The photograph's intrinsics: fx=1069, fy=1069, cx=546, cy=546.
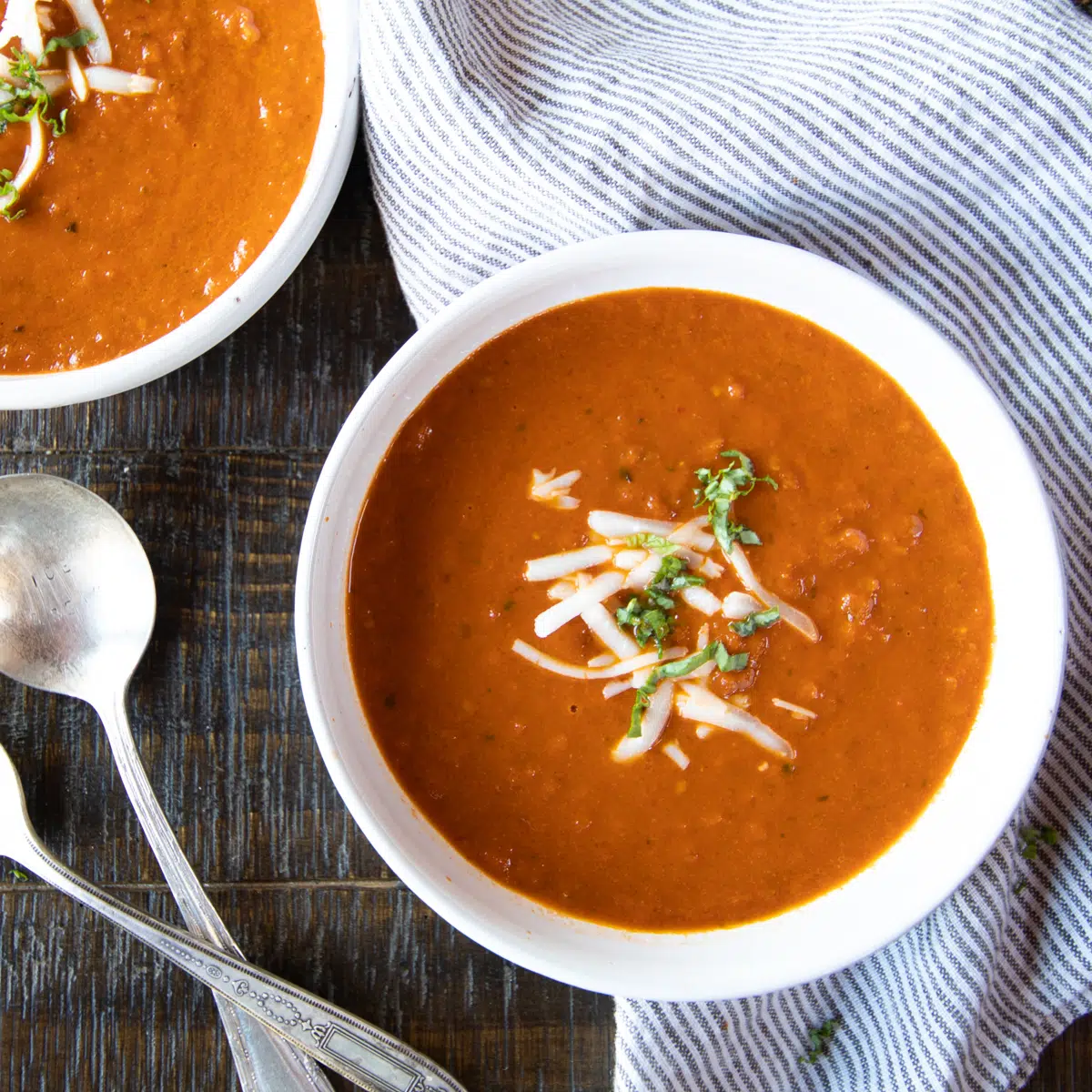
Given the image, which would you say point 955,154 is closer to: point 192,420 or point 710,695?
point 710,695

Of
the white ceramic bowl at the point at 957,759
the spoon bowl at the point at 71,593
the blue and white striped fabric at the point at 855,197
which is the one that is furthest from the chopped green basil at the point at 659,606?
the spoon bowl at the point at 71,593

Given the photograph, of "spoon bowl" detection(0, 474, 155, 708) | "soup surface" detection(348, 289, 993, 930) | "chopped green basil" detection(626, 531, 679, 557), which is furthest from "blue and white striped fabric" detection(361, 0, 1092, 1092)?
"spoon bowl" detection(0, 474, 155, 708)

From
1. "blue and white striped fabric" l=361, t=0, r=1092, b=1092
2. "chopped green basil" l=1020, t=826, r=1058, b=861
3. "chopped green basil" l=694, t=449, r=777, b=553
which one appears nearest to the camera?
"chopped green basil" l=694, t=449, r=777, b=553

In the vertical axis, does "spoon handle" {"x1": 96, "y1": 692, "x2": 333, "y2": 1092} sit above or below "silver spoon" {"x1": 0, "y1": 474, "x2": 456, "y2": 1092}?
below

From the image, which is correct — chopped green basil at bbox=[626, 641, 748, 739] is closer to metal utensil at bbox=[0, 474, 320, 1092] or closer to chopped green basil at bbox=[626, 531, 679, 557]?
chopped green basil at bbox=[626, 531, 679, 557]

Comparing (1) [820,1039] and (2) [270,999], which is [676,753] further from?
(2) [270,999]

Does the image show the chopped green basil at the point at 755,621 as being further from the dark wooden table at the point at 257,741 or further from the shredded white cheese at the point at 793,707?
the dark wooden table at the point at 257,741

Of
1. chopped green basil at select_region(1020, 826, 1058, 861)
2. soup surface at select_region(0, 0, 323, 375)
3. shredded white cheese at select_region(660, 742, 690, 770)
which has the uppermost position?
soup surface at select_region(0, 0, 323, 375)
